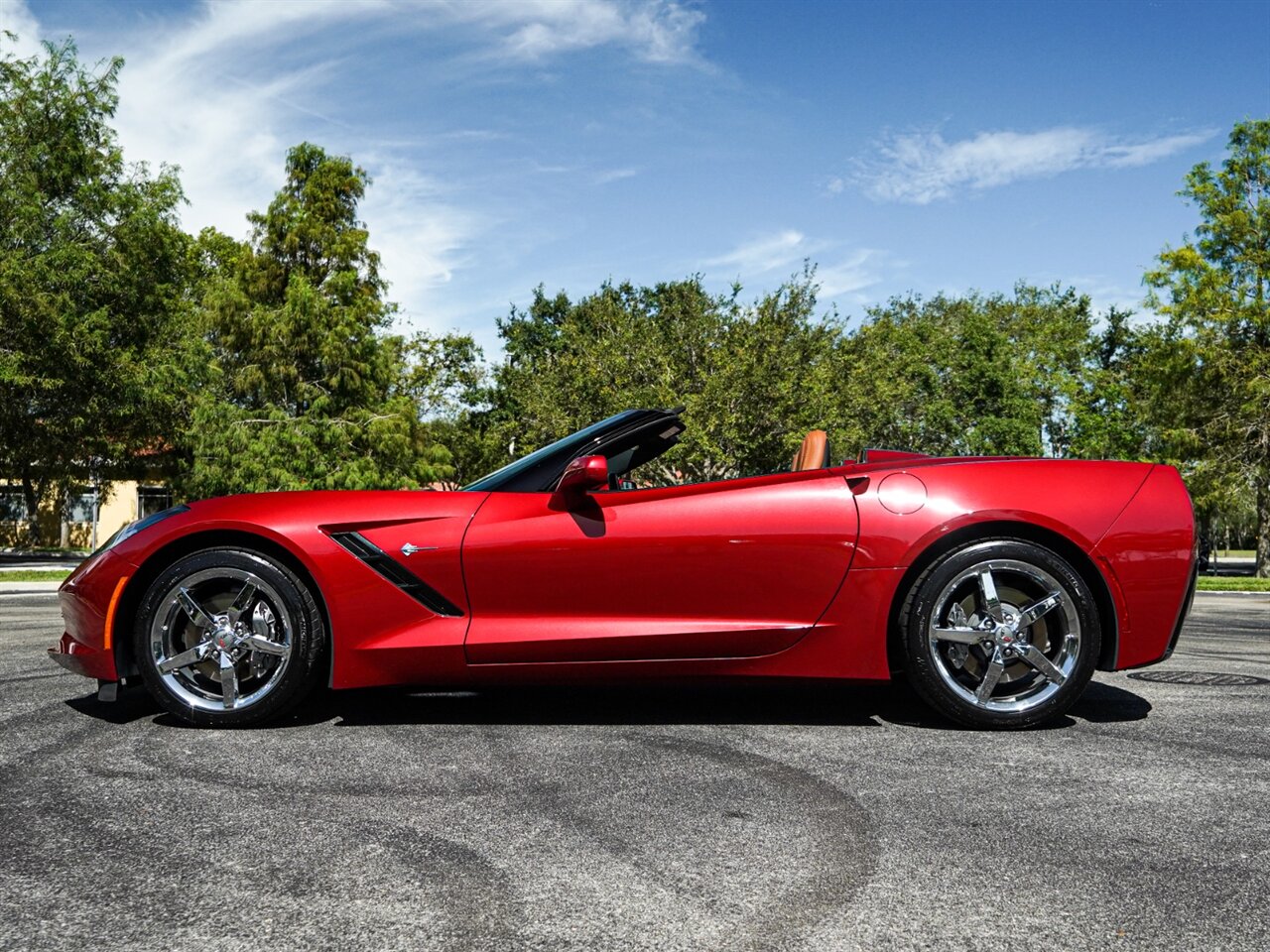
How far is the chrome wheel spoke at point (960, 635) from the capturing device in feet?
13.4

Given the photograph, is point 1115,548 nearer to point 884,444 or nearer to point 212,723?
point 212,723

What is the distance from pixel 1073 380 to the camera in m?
43.2

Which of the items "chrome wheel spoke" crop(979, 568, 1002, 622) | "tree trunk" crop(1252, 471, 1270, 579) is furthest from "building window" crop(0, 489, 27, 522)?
"chrome wheel spoke" crop(979, 568, 1002, 622)

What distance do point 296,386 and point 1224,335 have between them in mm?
24828

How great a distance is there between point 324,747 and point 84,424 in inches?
877

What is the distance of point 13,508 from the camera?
47.3m

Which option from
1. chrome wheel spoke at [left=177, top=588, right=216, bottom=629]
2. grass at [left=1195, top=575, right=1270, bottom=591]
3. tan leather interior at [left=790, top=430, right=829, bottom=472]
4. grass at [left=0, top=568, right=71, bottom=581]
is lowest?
grass at [left=1195, top=575, right=1270, bottom=591]

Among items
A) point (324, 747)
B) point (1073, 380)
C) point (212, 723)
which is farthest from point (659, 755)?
point (1073, 380)

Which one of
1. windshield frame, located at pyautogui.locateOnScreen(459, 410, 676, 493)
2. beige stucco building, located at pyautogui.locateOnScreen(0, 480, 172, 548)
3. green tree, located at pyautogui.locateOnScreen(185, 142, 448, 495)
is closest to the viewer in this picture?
windshield frame, located at pyautogui.locateOnScreen(459, 410, 676, 493)

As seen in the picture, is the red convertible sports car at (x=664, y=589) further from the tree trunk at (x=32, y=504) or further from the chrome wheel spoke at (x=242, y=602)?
the tree trunk at (x=32, y=504)

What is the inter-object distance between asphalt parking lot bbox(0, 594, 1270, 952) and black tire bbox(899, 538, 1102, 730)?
0.48ft

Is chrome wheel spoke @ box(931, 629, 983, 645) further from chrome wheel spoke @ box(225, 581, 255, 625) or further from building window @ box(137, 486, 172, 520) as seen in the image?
building window @ box(137, 486, 172, 520)

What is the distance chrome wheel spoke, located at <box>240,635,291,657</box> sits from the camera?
4.07 metres

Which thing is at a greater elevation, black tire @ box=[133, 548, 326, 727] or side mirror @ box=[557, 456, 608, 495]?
side mirror @ box=[557, 456, 608, 495]
